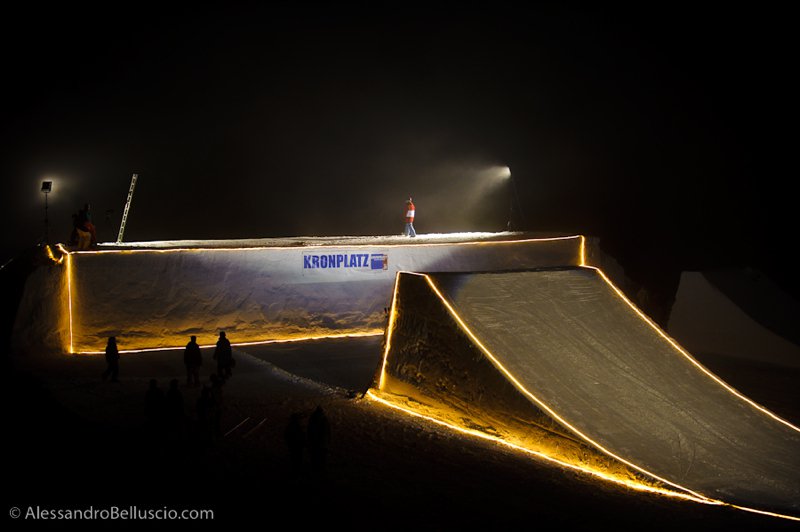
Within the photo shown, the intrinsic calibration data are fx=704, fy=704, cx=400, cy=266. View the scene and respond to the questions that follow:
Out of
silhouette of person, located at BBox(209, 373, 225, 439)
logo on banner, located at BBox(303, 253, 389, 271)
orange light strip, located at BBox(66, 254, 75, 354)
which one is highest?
logo on banner, located at BBox(303, 253, 389, 271)

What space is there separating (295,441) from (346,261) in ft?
24.9

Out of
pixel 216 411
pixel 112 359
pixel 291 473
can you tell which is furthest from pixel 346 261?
pixel 291 473

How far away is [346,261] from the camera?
45.7 feet

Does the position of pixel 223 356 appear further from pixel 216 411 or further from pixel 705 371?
pixel 705 371

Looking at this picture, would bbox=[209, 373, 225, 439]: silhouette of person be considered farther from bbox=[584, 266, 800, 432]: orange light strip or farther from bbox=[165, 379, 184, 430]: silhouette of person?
bbox=[584, 266, 800, 432]: orange light strip

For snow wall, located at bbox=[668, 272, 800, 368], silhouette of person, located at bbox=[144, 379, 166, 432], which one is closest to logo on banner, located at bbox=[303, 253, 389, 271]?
silhouette of person, located at bbox=[144, 379, 166, 432]

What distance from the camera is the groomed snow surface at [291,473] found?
217 inches

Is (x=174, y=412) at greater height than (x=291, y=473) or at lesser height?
greater

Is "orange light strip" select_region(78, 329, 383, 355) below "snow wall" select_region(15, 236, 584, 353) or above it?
below

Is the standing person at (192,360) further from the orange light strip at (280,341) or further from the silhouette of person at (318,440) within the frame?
the silhouette of person at (318,440)

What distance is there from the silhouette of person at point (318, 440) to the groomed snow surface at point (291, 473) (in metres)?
0.16

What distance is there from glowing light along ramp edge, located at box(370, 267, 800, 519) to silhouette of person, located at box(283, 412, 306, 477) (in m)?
2.46

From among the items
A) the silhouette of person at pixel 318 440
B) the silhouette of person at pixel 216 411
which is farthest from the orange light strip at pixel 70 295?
the silhouette of person at pixel 318 440

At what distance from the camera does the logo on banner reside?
13.6 m
